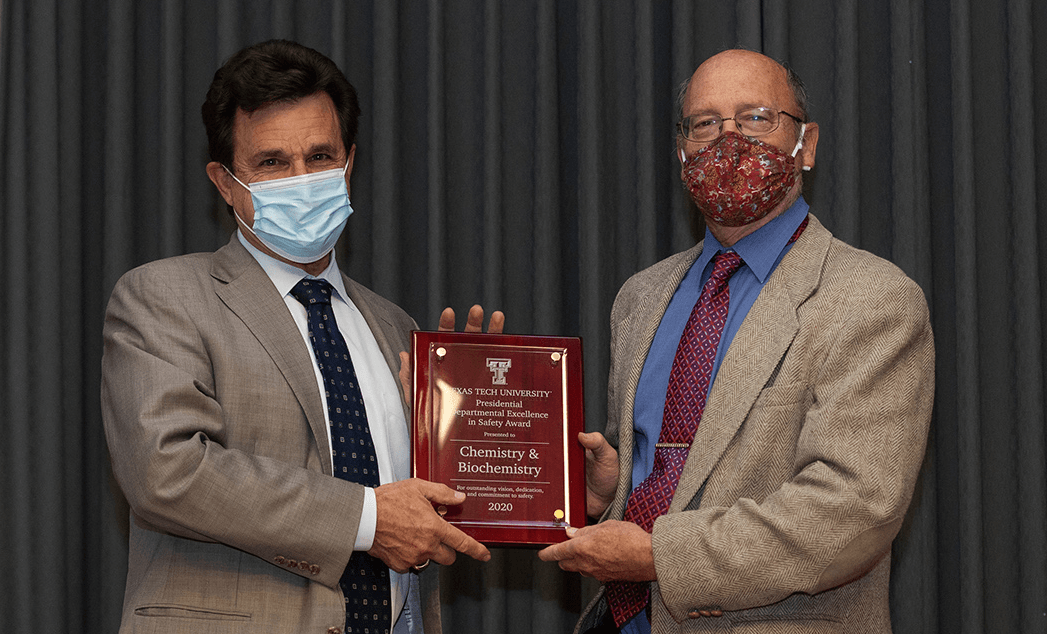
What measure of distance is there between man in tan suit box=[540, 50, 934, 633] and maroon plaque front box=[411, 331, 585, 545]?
93 millimetres

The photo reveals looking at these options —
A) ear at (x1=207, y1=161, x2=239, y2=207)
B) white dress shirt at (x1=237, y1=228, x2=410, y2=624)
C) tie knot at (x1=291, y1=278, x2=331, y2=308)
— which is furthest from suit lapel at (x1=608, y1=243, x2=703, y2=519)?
ear at (x1=207, y1=161, x2=239, y2=207)

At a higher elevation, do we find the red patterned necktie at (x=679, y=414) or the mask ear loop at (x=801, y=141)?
the mask ear loop at (x=801, y=141)

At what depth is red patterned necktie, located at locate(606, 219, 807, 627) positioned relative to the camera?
228cm

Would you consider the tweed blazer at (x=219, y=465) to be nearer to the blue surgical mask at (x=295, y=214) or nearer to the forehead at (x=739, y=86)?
the blue surgical mask at (x=295, y=214)

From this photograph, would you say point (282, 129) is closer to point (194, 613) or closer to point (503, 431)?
point (503, 431)

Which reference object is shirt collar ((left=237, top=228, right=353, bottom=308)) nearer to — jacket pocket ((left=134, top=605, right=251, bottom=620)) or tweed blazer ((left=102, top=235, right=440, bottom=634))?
tweed blazer ((left=102, top=235, right=440, bottom=634))

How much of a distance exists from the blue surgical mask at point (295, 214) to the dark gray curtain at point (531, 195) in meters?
0.80

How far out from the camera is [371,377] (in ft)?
8.38

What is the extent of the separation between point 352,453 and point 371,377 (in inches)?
10.5

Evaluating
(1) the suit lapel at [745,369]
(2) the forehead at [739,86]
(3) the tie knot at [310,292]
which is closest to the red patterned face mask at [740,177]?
(2) the forehead at [739,86]

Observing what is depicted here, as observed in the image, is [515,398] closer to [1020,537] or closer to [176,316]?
[176,316]

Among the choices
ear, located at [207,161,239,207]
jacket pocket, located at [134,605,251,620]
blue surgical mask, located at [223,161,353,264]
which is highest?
ear, located at [207,161,239,207]

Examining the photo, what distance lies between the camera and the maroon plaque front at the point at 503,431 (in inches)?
91.9

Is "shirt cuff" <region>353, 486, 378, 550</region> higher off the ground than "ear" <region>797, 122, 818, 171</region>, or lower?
lower
